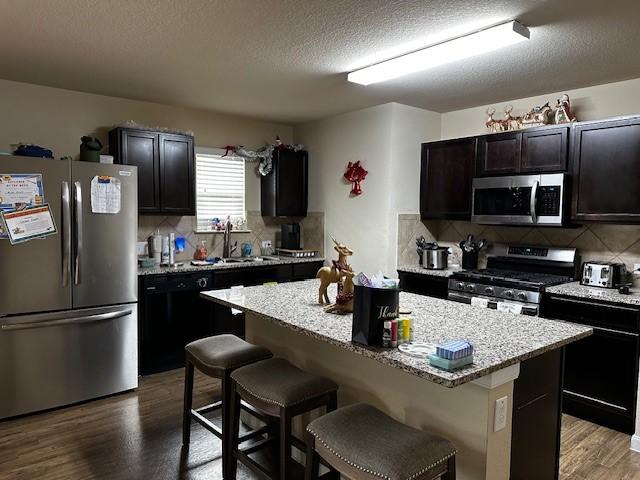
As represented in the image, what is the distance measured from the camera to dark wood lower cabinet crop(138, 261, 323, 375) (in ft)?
13.0

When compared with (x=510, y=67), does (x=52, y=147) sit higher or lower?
lower

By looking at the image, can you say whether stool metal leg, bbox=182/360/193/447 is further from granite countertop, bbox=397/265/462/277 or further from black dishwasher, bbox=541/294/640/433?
black dishwasher, bbox=541/294/640/433

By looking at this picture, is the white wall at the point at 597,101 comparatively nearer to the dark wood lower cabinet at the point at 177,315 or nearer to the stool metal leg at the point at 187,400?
the dark wood lower cabinet at the point at 177,315

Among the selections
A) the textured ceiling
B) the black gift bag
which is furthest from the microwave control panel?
the black gift bag

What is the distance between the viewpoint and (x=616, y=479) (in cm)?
255

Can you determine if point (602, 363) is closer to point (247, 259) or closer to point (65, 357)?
point (247, 259)

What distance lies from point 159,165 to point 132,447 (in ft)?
8.00

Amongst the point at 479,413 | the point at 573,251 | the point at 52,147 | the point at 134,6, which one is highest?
the point at 134,6

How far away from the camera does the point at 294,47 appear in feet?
9.52

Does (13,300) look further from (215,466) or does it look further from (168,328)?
(215,466)

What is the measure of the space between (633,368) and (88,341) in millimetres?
3803

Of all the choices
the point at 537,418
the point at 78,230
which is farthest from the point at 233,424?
the point at 78,230

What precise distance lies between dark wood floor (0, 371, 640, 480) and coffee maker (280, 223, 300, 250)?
2.19 meters

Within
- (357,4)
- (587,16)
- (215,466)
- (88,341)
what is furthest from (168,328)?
(587,16)
